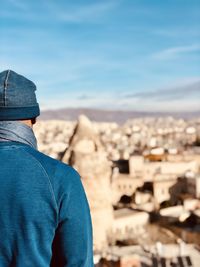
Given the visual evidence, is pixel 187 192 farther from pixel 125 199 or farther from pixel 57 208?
pixel 57 208

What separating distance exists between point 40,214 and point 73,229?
80 mm

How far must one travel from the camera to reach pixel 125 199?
1839 cm

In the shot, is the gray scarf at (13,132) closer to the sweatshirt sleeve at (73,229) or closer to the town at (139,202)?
the sweatshirt sleeve at (73,229)

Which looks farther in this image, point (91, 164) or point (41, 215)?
point (91, 164)

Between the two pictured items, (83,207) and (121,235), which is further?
(121,235)

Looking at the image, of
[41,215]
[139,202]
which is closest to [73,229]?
[41,215]

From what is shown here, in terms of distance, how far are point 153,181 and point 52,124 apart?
5673cm

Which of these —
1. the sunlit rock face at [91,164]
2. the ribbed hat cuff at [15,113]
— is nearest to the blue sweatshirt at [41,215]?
the ribbed hat cuff at [15,113]

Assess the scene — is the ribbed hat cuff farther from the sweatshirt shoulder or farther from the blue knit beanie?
the sweatshirt shoulder

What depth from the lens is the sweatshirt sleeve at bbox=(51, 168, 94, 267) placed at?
3.88ft

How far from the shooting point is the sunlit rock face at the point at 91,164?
31.0ft

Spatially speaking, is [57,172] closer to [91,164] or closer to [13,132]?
[13,132]

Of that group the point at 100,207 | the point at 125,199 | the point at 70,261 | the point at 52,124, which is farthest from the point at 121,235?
the point at 52,124

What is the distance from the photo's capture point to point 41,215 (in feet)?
3.87
